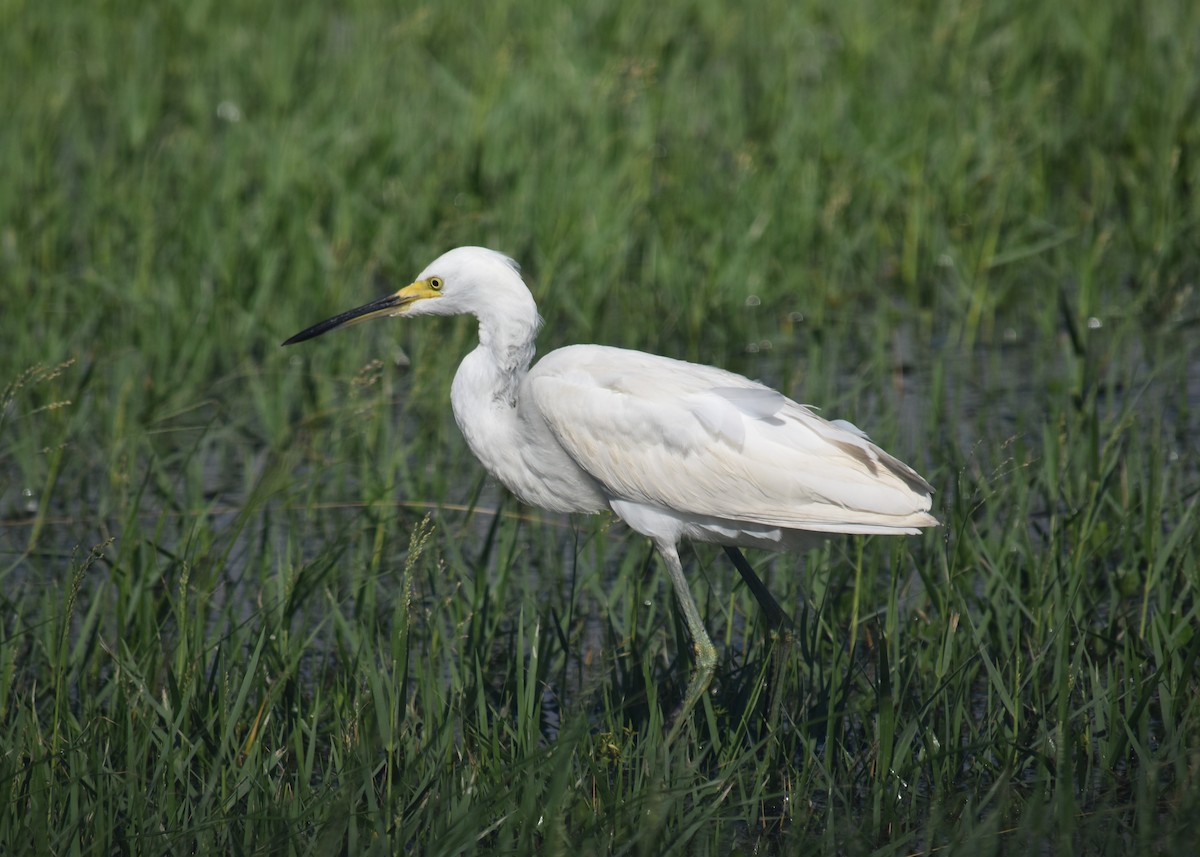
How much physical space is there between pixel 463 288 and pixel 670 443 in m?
0.65

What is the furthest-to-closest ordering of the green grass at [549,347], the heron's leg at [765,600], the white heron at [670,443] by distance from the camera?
the heron's leg at [765,600] < the white heron at [670,443] < the green grass at [549,347]

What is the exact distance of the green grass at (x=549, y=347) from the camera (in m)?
3.49

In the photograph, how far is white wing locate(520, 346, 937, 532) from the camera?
13.0 ft

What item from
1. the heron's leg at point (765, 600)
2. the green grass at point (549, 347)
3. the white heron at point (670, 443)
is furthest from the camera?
the heron's leg at point (765, 600)

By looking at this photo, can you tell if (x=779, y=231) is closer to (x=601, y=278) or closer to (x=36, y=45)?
(x=601, y=278)

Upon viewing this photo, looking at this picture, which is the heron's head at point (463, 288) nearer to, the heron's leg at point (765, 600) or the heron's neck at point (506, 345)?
the heron's neck at point (506, 345)

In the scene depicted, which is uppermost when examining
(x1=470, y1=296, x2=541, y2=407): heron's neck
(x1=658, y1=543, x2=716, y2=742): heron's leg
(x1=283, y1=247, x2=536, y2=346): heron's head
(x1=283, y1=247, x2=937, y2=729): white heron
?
(x1=283, y1=247, x2=536, y2=346): heron's head

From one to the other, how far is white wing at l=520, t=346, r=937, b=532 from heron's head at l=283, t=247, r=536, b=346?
224mm

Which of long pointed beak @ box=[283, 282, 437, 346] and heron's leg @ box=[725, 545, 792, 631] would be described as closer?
heron's leg @ box=[725, 545, 792, 631]

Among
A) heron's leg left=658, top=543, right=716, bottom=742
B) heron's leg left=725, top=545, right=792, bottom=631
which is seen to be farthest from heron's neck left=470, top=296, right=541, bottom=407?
heron's leg left=725, top=545, right=792, bottom=631

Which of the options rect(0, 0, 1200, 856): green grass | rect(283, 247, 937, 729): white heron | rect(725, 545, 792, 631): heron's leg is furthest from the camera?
Result: rect(725, 545, 792, 631): heron's leg

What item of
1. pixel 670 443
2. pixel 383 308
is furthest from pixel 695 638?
pixel 383 308

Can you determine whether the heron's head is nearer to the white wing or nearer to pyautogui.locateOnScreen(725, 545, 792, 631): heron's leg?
the white wing

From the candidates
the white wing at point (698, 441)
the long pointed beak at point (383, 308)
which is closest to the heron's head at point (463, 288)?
the long pointed beak at point (383, 308)
